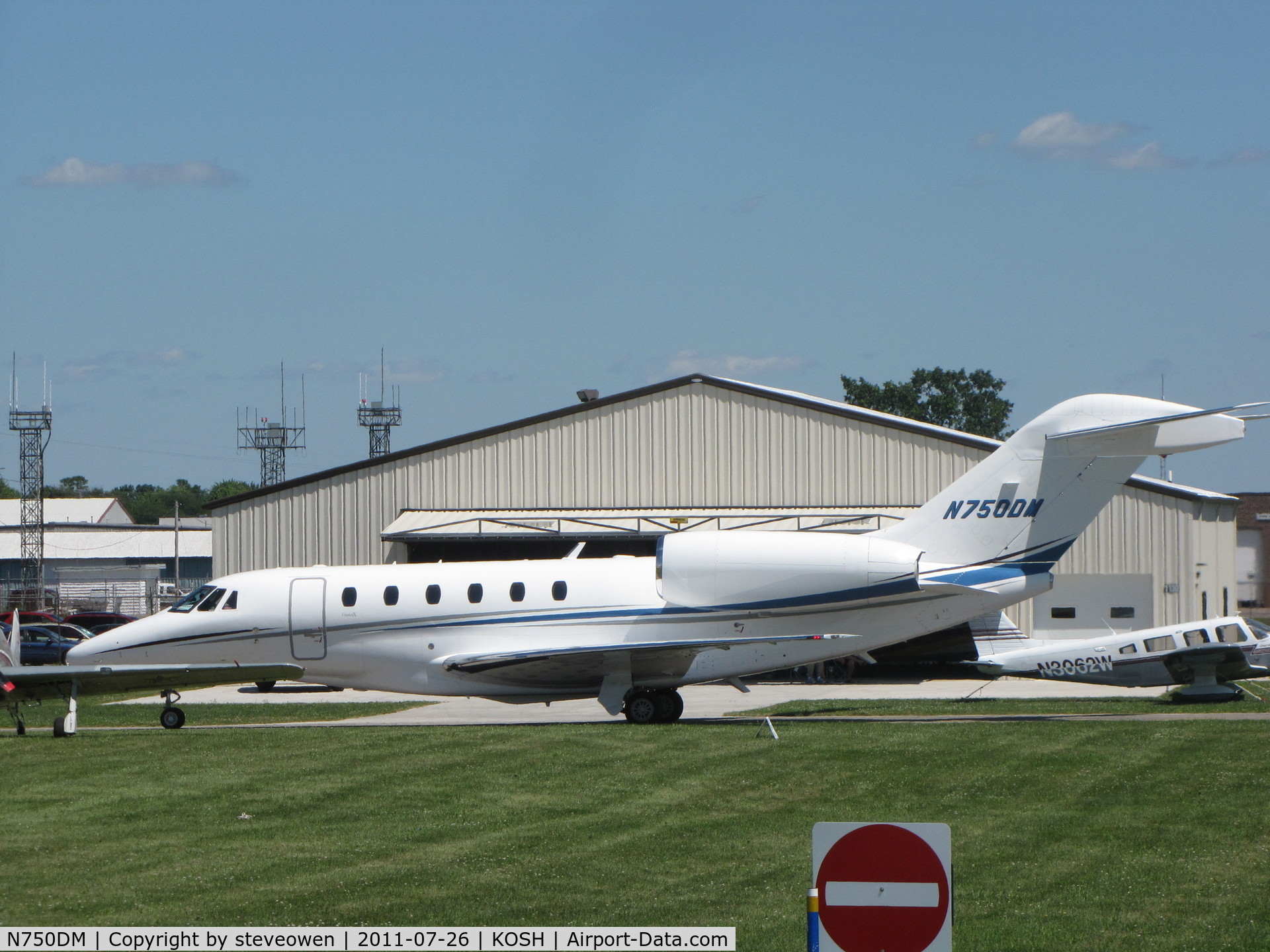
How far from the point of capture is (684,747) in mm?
19484

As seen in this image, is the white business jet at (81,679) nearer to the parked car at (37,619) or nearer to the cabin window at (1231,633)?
the cabin window at (1231,633)

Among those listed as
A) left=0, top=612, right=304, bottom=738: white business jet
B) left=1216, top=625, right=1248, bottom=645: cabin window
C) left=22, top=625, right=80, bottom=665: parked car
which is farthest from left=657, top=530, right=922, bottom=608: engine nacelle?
left=22, top=625, right=80, bottom=665: parked car

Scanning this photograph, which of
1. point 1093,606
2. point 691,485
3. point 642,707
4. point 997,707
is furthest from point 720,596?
point 1093,606

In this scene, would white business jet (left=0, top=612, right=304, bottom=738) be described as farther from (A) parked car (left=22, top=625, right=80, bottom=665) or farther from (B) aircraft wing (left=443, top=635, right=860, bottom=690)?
(A) parked car (left=22, top=625, right=80, bottom=665)

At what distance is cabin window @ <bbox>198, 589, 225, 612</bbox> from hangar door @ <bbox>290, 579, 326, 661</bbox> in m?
1.46

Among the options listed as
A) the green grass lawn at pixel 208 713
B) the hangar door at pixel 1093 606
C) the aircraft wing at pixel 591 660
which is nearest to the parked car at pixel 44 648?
the green grass lawn at pixel 208 713

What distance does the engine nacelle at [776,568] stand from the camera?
74.8ft

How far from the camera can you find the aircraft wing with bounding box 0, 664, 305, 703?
70.0ft

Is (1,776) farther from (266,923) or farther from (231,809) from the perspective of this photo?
(266,923)

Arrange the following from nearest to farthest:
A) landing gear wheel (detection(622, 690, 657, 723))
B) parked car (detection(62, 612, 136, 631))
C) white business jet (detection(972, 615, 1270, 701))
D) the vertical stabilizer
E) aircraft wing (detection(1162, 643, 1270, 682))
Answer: the vertical stabilizer → landing gear wheel (detection(622, 690, 657, 723)) → aircraft wing (detection(1162, 643, 1270, 682)) → white business jet (detection(972, 615, 1270, 701)) → parked car (detection(62, 612, 136, 631))

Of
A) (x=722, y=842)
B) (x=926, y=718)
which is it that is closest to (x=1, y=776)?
(x=722, y=842)

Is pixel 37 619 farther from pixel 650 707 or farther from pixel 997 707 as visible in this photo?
pixel 997 707

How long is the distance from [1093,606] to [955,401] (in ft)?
279

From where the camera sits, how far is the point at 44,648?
45.9 metres
